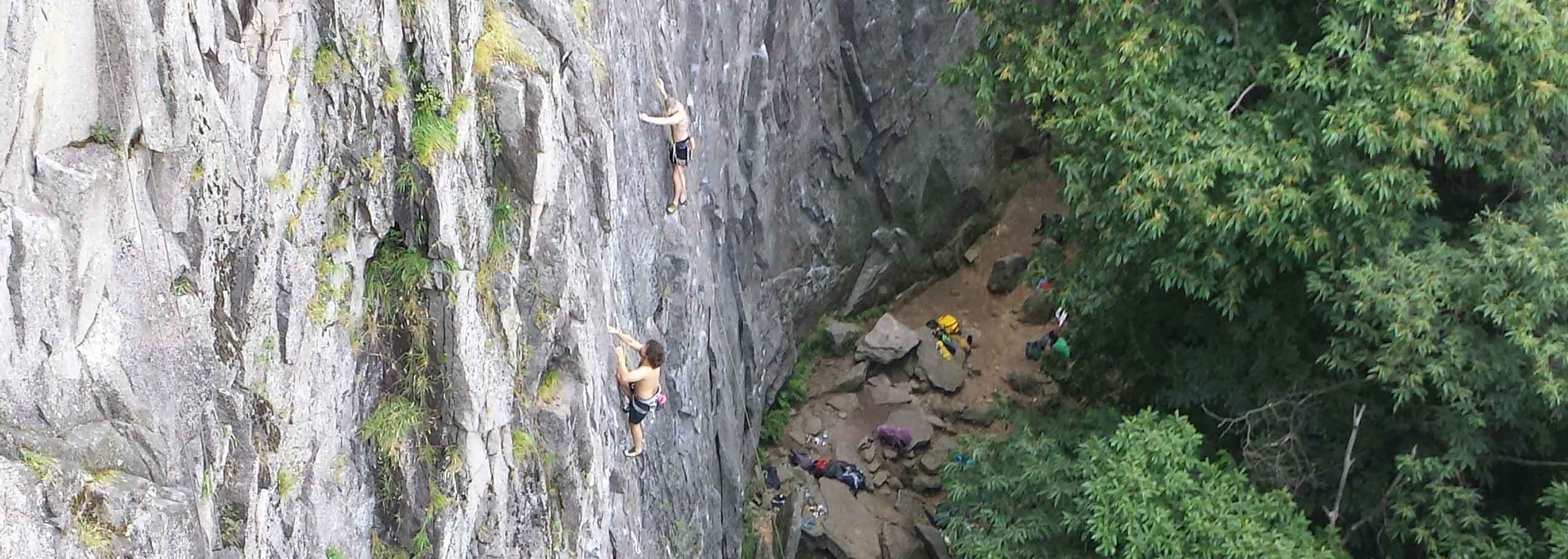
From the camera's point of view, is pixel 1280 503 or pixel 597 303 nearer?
pixel 597 303

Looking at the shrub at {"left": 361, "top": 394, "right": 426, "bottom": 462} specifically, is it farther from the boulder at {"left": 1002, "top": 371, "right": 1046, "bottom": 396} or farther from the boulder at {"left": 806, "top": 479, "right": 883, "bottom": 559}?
the boulder at {"left": 1002, "top": 371, "right": 1046, "bottom": 396}

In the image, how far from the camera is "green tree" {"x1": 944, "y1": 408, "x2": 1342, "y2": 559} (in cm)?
924

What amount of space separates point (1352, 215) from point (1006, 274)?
10418mm

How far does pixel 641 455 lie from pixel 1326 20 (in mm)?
7012

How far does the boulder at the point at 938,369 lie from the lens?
1761 cm

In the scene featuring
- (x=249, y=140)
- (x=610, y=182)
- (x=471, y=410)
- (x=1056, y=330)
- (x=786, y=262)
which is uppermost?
(x=249, y=140)

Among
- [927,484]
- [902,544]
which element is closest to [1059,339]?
[927,484]

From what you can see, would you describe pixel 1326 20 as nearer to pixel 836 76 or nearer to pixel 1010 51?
pixel 1010 51

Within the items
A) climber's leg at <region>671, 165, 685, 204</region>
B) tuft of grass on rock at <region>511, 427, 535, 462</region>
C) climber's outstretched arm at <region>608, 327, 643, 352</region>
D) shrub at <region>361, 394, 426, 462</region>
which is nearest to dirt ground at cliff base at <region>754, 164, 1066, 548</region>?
climber's leg at <region>671, 165, 685, 204</region>

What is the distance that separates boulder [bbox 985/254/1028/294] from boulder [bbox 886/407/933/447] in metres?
3.70

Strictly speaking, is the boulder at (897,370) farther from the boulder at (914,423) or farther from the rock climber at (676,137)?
the rock climber at (676,137)

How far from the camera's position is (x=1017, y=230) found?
2106cm

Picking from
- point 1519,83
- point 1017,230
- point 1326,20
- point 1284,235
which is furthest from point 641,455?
point 1017,230

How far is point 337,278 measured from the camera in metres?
5.57
